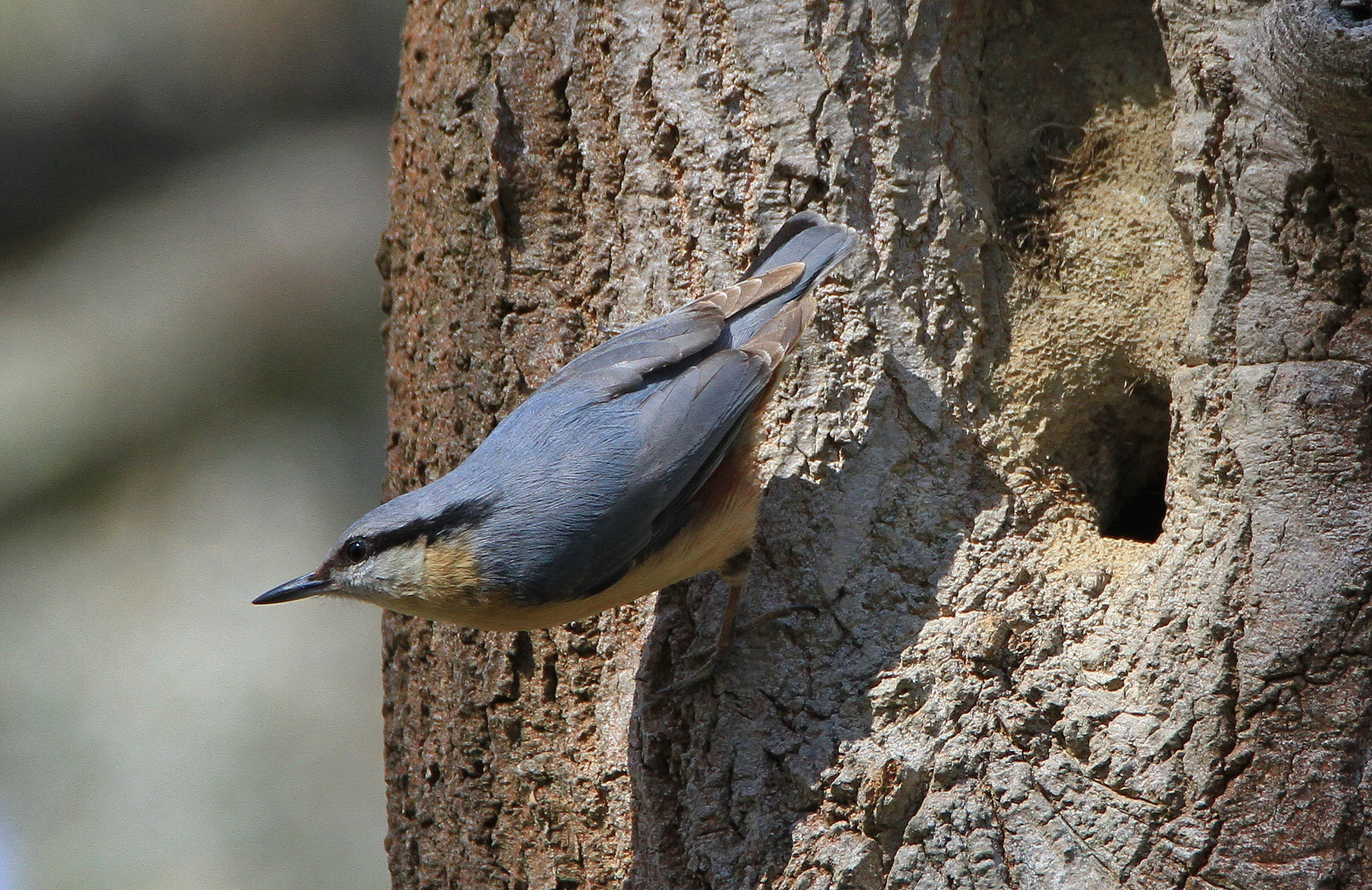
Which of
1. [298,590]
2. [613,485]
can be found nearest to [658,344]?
[613,485]

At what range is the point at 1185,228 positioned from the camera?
2.17m

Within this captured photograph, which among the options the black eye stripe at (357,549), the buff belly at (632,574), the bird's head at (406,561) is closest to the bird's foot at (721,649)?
the buff belly at (632,574)

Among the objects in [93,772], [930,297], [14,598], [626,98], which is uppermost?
[626,98]

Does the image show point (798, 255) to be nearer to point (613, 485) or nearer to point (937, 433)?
point (937, 433)

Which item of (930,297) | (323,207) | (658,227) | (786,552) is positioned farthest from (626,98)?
(323,207)

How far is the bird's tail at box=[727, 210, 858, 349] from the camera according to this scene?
7.27ft

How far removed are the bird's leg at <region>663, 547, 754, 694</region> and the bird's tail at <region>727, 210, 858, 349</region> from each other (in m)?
0.45

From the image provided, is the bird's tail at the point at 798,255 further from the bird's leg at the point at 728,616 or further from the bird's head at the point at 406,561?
the bird's head at the point at 406,561

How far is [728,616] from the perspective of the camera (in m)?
2.24

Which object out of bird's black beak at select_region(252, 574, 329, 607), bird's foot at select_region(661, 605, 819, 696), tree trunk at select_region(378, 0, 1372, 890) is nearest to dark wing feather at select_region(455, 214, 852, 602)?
tree trunk at select_region(378, 0, 1372, 890)

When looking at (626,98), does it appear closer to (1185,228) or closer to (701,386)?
(701,386)

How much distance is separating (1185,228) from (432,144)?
160 cm

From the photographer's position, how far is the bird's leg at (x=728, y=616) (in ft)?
7.23

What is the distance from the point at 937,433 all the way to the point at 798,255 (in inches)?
18.0
